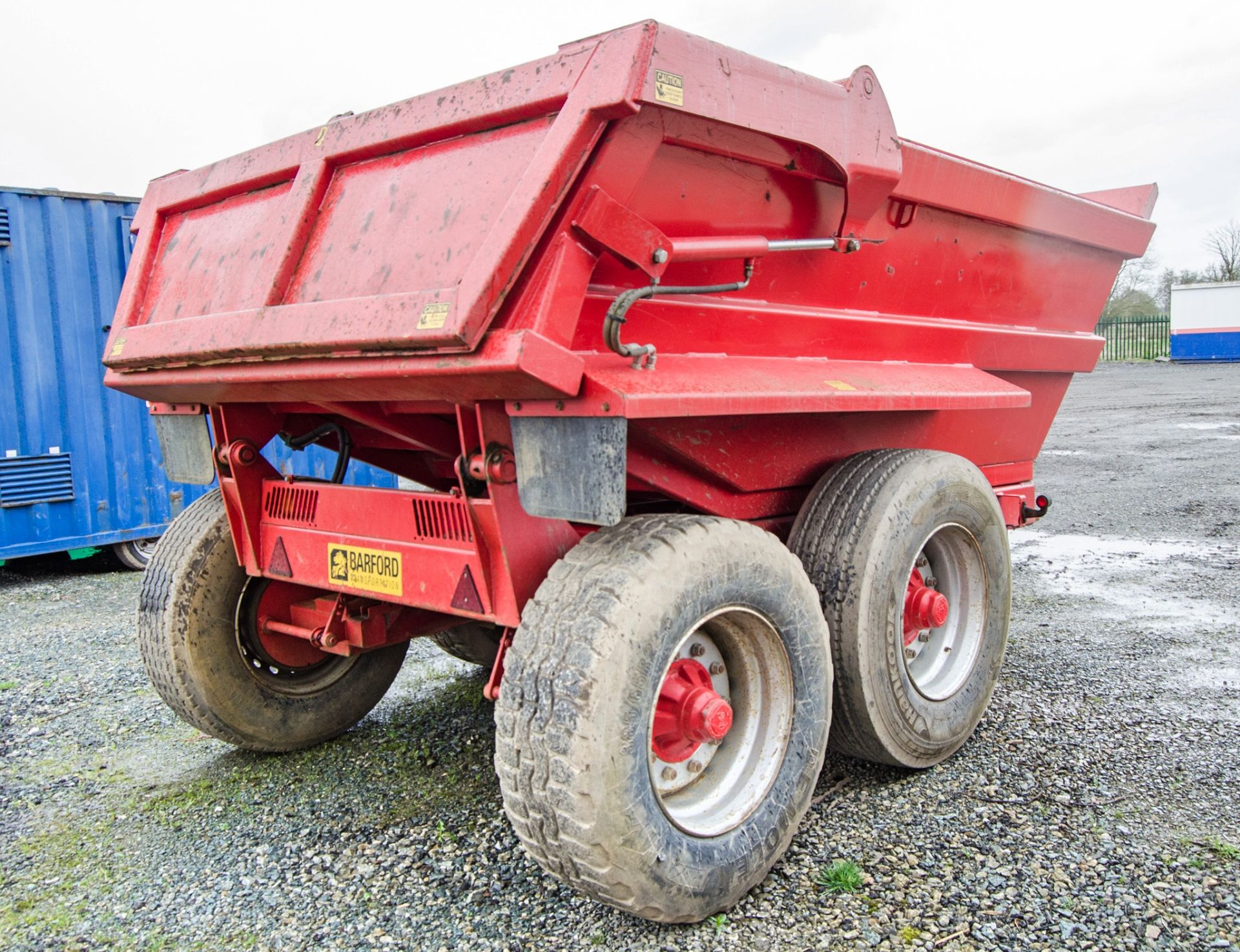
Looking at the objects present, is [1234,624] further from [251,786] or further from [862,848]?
[251,786]

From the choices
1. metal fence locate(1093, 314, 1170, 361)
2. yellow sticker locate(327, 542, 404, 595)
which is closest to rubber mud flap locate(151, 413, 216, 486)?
yellow sticker locate(327, 542, 404, 595)

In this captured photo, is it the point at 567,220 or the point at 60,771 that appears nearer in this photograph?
the point at 567,220

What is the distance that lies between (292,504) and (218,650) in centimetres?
64

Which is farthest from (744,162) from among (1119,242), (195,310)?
(1119,242)

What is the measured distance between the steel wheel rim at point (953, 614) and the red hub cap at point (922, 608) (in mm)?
109

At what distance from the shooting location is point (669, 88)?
7.62ft

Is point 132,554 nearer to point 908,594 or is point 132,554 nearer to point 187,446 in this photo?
point 187,446

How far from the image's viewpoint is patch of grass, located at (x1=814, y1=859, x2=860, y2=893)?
2637mm

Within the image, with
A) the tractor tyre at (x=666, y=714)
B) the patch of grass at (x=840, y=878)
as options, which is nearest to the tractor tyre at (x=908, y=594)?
the tractor tyre at (x=666, y=714)

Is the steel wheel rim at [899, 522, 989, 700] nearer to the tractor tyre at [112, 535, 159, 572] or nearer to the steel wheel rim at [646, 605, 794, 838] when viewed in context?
the steel wheel rim at [646, 605, 794, 838]

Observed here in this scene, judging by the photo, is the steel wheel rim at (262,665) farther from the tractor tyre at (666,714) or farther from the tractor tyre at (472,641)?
the tractor tyre at (666,714)

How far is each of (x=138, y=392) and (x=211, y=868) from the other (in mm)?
1558

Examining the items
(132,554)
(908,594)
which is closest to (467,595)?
(908,594)

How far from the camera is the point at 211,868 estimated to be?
2846 mm
